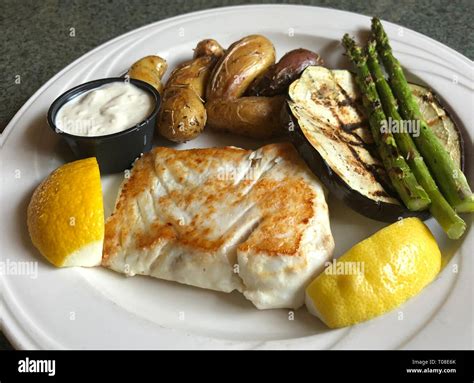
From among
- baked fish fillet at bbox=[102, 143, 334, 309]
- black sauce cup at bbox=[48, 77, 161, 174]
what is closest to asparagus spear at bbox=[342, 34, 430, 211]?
baked fish fillet at bbox=[102, 143, 334, 309]

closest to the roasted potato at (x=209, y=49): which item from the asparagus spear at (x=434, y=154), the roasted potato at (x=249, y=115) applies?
the roasted potato at (x=249, y=115)

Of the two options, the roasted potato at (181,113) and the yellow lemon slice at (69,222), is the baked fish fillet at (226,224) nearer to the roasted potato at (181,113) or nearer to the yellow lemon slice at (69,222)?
the yellow lemon slice at (69,222)

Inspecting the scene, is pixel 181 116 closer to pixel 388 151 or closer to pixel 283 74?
pixel 283 74

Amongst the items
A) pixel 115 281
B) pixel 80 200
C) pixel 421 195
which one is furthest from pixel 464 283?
pixel 80 200

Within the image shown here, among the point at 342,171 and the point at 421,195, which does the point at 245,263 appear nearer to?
the point at 342,171

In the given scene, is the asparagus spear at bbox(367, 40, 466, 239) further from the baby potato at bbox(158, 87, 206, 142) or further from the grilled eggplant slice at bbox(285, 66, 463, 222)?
the baby potato at bbox(158, 87, 206, 142)

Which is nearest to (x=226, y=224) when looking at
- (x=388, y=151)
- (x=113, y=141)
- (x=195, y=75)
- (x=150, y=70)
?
(x=113, y=141)
